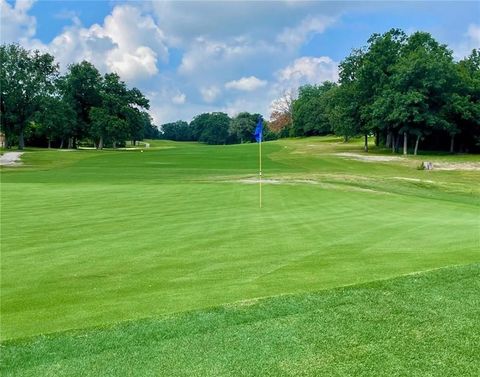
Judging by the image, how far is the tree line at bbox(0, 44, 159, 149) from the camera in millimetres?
73125

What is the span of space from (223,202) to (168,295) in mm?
12033

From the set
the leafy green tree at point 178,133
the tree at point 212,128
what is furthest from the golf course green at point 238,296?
the leafy green tree at point 178,133

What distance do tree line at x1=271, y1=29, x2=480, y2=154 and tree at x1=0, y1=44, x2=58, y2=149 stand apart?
45.8m

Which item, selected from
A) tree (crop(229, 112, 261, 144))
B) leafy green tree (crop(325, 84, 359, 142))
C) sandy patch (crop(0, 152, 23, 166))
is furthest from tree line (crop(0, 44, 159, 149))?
tree (crop(229, 112, 261, 144))

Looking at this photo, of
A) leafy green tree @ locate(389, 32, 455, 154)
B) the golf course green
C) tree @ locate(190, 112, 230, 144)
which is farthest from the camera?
tree @ locate(190, 112, 230, 144)

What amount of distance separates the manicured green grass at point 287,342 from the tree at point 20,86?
75.9 meters

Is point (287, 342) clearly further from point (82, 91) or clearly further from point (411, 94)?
point (82, 91)

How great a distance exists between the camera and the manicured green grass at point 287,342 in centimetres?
398

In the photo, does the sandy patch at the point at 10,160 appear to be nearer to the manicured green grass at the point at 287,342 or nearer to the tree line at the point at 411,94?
the tree line at the point at 411,94

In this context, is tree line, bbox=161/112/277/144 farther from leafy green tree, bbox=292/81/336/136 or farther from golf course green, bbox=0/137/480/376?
golf course green, bbox=0/137/480/376

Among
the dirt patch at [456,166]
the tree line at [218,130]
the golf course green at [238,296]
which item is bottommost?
the dirt patch at [456,166]

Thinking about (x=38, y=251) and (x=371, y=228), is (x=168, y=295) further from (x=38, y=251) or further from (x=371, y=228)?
(x=371, y=228)

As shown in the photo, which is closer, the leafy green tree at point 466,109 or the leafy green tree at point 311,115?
the leafy green tree at point 466,109

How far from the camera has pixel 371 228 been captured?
1182 centimetres
